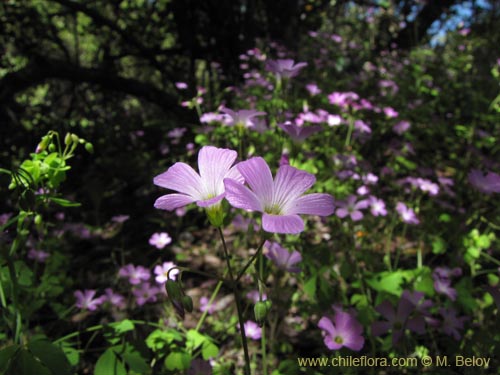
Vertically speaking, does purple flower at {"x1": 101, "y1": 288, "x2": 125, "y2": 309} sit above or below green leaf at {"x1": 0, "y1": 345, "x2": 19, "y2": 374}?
below

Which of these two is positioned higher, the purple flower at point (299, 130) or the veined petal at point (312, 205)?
the veined petal at point (312, 205)

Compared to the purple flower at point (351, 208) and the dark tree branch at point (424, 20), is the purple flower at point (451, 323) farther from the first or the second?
the dark tree branch at point (424, 20)

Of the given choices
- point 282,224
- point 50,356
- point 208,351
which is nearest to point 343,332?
point 208,351

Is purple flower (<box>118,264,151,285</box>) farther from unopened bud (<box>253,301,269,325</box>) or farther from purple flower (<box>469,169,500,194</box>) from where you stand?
purple flower (<box>469,169,500,194</box>)

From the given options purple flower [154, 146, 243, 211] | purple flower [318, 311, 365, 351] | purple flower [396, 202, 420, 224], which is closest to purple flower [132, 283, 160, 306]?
purple flower [318, 311, 365, 351]

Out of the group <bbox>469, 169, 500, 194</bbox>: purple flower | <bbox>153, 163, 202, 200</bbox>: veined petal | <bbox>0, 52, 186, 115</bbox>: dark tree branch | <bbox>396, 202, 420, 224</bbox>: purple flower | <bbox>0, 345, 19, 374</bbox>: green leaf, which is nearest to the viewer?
<bbox>153, 163, 202, 200</bbox>: veined petal

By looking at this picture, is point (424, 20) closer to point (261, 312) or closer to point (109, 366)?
point (261, 312)

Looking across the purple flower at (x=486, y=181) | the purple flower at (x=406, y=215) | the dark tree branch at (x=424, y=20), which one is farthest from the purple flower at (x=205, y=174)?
the dark tree branch at (x=424, y=20)

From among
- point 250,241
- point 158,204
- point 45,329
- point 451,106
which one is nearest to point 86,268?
point 45,329
